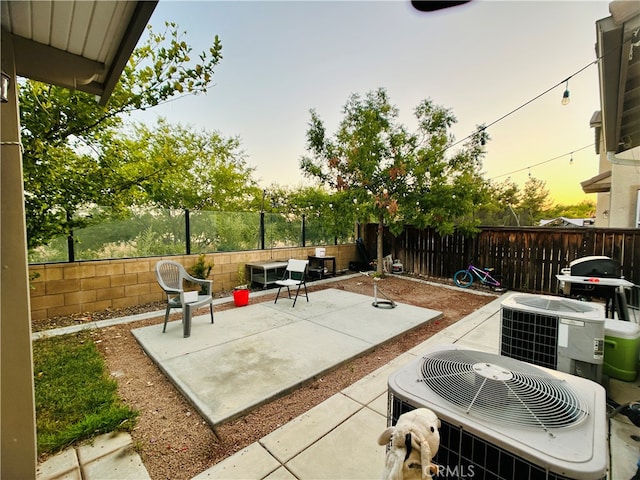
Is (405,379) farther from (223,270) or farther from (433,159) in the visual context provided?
(433,159)

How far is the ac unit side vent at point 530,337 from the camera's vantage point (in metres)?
1.93

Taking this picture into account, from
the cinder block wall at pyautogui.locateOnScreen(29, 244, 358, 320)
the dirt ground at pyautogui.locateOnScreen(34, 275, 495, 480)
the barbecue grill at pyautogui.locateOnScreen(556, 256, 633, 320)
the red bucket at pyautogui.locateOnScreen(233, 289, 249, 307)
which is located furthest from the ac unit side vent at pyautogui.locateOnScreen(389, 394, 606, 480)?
the cinder block wall at pyautogui.locateOnScreen(29, 244, 358, 320)

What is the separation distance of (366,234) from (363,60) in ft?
16.3

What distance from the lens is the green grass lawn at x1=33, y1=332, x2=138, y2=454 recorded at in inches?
71.7

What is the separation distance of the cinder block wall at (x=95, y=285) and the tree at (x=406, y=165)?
398cm

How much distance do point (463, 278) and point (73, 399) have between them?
24.5 feet

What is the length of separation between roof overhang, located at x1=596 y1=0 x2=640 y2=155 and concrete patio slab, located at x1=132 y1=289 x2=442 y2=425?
318 centimetres

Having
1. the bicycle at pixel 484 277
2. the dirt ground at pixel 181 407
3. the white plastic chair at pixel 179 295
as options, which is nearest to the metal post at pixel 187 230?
the white plastic chair at pixel 179 295

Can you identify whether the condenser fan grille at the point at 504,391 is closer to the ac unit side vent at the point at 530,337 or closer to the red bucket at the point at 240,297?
the ac unit side vent at the point at 530,337

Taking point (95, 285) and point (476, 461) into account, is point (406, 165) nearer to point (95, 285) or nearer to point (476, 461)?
point (476, 461)

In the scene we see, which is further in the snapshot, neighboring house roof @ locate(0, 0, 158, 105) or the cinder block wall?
the cinder block wall

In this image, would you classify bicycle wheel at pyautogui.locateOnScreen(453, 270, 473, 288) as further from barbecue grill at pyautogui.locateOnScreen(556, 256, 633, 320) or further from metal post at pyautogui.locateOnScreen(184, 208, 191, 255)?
metal post at pyautogui.locateOnScreen(184, 208, 191, 255)

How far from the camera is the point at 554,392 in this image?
0.95 meters

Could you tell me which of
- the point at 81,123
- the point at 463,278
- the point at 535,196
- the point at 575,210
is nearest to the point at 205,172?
the point at 81,123
